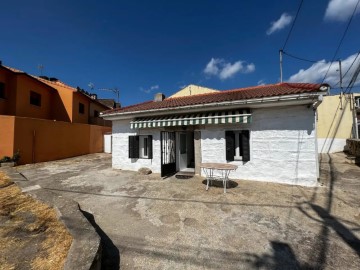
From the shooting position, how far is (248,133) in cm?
986

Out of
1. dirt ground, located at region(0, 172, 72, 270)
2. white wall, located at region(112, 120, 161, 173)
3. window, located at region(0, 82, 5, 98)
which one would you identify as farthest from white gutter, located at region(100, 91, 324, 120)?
window, located at region(0, 82, 5, 98)

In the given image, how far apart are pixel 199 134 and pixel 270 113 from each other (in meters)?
4.01

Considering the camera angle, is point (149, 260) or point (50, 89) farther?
point (50, 89)

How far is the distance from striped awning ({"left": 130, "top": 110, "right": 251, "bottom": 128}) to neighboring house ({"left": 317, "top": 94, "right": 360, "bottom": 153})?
1935cm

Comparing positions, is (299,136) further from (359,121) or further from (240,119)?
(359,121)

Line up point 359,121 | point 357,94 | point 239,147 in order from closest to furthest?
point 239,147 < point 357,94 < point 359,121

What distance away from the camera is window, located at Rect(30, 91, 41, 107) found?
71.4 ft

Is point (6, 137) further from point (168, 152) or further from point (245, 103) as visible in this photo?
point (245, 103)

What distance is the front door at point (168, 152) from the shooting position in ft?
37.7

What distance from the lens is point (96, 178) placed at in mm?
11133

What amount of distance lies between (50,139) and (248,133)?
1872cm

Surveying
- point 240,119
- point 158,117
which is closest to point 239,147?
point 240,119

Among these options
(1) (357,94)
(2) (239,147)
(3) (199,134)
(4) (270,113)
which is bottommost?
(2) (239,147)

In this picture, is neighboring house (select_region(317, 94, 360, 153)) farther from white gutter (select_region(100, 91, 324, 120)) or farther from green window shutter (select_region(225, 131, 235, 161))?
green window shutter (select_region(225, 131, 235, 161))
